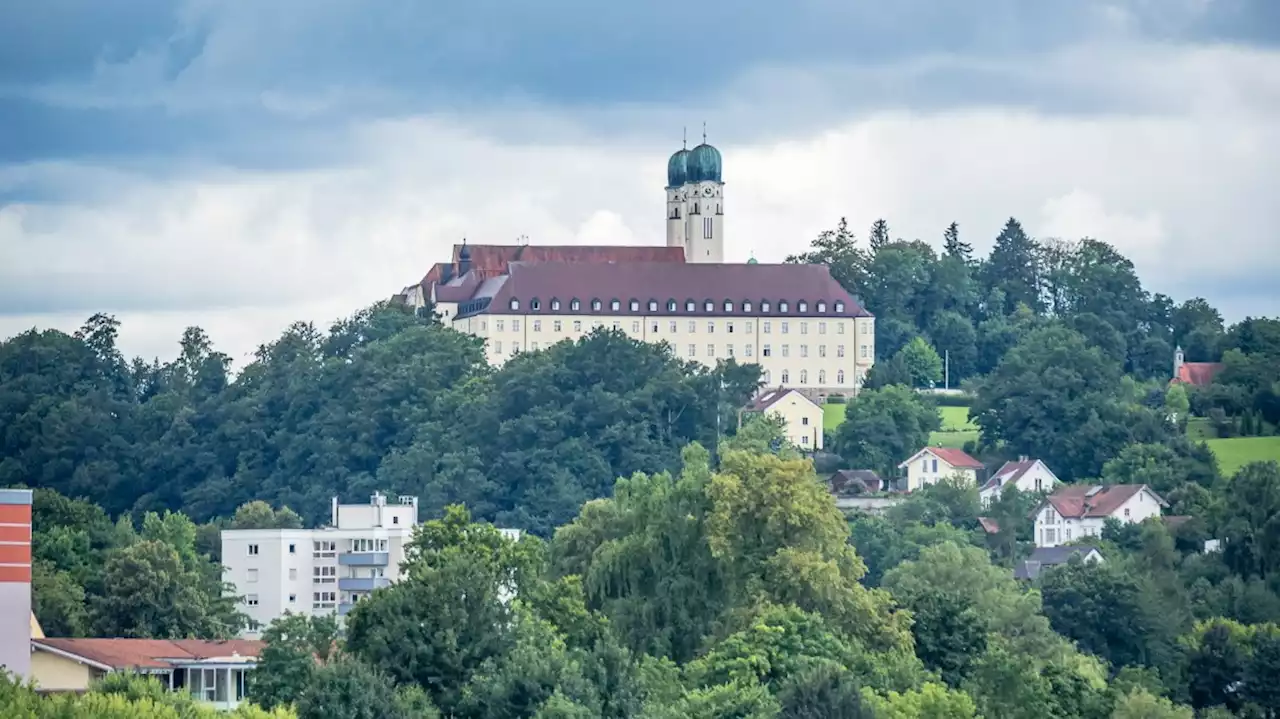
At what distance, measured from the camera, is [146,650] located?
7112cm

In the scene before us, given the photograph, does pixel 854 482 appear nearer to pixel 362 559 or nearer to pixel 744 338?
pixel 744 338

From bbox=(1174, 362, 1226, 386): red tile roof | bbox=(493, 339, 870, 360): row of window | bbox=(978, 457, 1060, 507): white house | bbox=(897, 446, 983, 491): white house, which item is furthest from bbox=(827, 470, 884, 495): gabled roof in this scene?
bbox=(1174, 362, 1226, 386): red tile roof

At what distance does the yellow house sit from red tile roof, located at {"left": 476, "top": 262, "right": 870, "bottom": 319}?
12.6 m

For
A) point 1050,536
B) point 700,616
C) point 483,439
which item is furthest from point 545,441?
point 700,616

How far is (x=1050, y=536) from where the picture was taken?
429 feet

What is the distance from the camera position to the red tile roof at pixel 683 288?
16362 centimetres

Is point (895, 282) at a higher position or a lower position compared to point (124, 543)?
higher

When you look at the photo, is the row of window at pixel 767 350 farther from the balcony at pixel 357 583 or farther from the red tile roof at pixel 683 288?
the balcony at pixel 357 583

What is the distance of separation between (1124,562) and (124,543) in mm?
32947

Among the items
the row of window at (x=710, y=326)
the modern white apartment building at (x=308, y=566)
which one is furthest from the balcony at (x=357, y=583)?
the row of window at (x=710, y=326)

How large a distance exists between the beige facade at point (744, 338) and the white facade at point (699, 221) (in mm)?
9456

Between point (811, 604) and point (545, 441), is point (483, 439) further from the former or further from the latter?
point (811, 604)

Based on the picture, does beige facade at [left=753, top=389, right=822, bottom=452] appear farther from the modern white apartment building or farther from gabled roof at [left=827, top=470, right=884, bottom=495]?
the modern white apartment building

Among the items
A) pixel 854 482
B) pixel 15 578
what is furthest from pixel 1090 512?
pixel 15 578
